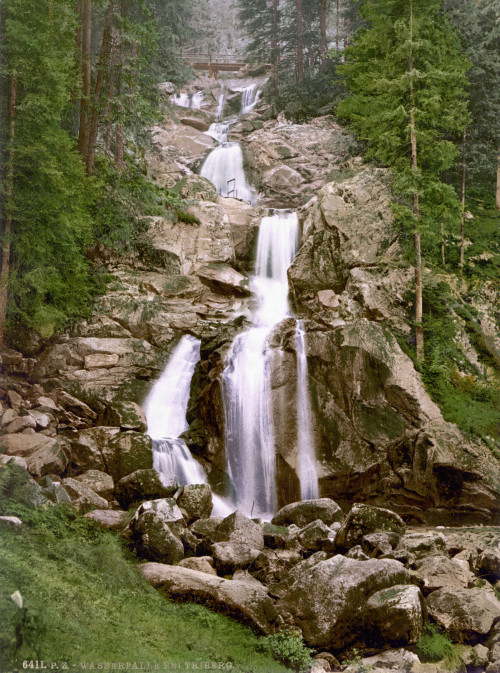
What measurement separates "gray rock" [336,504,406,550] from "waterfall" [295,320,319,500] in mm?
3500

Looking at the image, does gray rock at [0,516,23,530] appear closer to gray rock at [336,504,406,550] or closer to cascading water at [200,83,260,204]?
gray rock at [336,504,406,550]

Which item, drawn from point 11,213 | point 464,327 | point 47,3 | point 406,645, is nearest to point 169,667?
point 406,645

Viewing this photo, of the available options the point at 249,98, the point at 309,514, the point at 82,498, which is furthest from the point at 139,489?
the point at 249,98

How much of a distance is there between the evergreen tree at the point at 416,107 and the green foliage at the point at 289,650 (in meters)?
10.2

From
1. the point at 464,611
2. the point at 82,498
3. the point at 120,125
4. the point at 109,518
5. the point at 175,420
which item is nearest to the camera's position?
the point at 464,611

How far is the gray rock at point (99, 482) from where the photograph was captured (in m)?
10.2

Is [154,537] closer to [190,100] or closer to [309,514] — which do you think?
[309,514]

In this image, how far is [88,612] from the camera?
5219 millimetres

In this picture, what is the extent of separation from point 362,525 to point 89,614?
5500mm

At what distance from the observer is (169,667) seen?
4848 millimetres

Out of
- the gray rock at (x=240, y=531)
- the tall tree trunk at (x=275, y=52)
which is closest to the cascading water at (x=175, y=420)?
the gray rock at (x=240, y=531)

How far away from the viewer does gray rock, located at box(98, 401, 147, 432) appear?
499 inches

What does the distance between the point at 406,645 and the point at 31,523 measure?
5101 millimetres

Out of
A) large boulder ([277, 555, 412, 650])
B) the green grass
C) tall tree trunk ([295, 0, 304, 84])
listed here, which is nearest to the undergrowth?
the green grass
